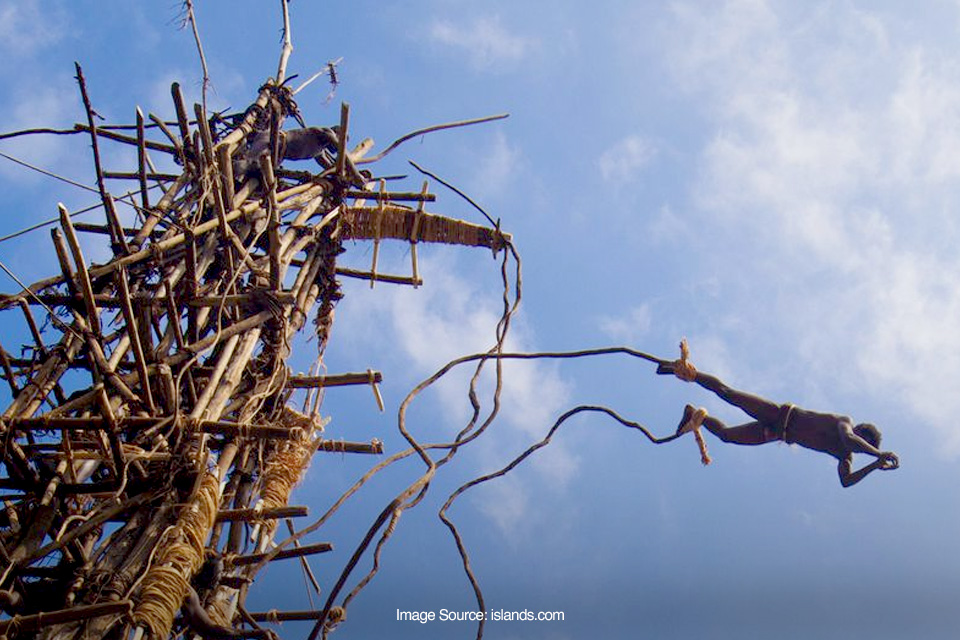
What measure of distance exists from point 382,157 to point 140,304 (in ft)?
12.5

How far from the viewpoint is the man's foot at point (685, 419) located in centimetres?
Result: 490

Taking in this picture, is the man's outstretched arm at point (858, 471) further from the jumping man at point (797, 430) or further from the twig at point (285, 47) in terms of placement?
the twig at point (285, 47)

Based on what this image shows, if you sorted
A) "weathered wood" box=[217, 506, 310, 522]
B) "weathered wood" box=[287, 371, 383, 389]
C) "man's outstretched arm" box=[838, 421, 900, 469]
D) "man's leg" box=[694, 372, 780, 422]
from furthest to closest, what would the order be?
"weathered wood" box=[287, 371, 383, 389] → "weathered wood" box=[217, 506, 310, 522] → "man's leg" box=[694, 372, 780, 422] → "man's outstretched arm" box=[838, 421, 900, 469]

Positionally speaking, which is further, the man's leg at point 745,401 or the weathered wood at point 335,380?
the weathered wood at point 335,380

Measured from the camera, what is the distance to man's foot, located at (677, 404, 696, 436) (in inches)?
193

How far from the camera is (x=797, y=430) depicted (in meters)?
4.67

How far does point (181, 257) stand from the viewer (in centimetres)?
598

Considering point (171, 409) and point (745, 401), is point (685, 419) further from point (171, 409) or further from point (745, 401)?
point (171, 409)

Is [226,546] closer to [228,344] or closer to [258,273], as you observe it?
[228,344]

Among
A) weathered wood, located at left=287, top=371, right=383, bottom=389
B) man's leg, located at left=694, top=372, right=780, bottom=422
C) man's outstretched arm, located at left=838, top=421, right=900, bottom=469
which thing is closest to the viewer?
man's outstretched arm, located at left=838, top=421, right=900, bottom=469

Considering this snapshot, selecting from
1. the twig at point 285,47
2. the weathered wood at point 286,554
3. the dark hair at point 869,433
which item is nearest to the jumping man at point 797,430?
the dark hair at point 869,433

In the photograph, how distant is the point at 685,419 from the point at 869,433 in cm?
98

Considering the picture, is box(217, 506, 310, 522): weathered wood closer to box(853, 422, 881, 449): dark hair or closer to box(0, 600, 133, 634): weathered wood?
box(0, 600, 133, 634): weathered wood

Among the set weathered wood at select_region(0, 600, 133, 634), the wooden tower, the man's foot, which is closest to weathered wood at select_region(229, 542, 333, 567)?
the wooden tower
